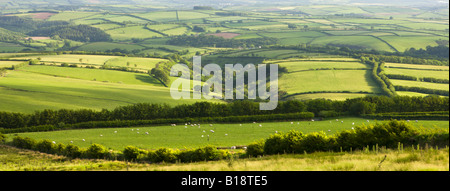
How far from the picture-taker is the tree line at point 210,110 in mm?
72000

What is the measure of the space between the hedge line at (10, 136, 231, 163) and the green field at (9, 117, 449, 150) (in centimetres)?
545

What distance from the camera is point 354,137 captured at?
3884cm

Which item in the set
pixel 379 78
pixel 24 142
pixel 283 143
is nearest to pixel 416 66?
pixel 379 78

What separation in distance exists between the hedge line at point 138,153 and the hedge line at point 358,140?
4.49m

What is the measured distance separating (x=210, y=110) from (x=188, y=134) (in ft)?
40.2

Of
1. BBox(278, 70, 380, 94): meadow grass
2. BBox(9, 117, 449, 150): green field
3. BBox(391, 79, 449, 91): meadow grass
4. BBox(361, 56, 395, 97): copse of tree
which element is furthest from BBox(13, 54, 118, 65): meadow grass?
BBox(391, 79, 449, 91): meadow grass

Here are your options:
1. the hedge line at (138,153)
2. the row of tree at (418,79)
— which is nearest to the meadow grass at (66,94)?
the hedge line at (138,153)

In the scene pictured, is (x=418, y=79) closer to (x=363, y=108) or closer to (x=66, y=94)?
(x=363, y=108)

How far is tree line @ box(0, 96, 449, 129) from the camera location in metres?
72.0

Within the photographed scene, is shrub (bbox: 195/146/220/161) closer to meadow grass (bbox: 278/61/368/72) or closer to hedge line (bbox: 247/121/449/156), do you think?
hedge line (bbox: 247/121/449/156)

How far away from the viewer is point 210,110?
7488 cm

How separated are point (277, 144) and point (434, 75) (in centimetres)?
10130
